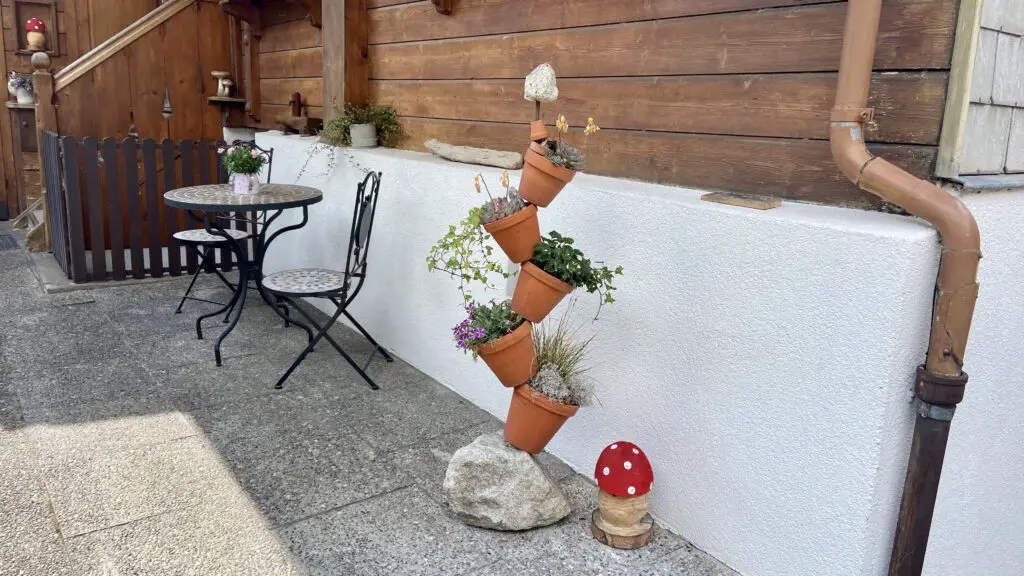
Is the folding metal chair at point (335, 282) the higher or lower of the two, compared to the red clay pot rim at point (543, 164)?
lower

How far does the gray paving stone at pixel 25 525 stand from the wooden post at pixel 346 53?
2.78 m

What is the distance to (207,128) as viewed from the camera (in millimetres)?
6914

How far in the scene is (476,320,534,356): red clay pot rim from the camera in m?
2.56

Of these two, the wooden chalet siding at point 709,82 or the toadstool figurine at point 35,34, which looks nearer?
the wooden chalet siding at point 709,82

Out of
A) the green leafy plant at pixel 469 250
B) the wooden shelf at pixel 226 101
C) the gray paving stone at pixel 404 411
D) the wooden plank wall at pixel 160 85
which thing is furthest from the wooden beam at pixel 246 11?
the green leafy plant at pixel 469 250

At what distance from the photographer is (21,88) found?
25.6ft

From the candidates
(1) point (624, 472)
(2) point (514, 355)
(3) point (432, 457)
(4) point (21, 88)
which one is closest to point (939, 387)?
(1) point (624, 472)

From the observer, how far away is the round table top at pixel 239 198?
4.05 meters

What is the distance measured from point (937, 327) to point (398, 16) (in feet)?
11.8

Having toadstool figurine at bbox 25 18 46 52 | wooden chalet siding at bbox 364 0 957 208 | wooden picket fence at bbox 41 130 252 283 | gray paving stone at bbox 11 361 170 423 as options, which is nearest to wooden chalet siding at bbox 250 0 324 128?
wooden picket fence at bbox 41 130 252 283

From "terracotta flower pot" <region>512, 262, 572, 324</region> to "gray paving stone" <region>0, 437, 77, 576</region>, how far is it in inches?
64.3

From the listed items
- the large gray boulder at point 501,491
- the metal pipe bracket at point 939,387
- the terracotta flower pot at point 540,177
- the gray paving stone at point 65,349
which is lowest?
the gray paving stone at point 65,349

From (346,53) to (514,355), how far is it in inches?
118

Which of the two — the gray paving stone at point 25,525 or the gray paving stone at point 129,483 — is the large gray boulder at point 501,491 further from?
the gray paving stone at point 25,525
